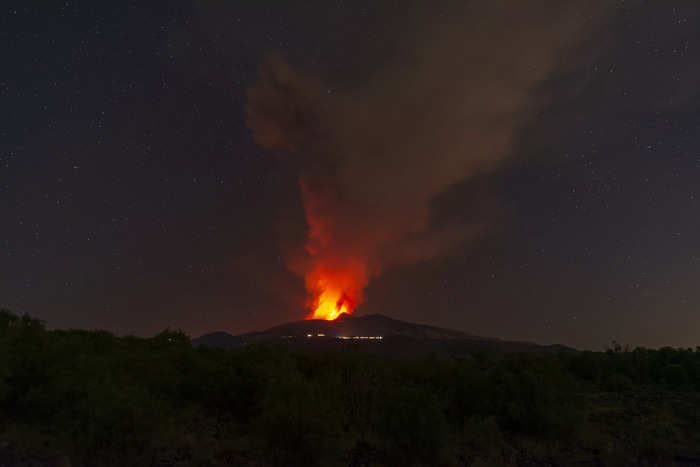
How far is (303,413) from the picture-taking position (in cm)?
2320

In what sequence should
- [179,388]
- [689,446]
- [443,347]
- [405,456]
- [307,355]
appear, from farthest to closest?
1. [443,347]
2. [307,355]
3. [179,388]
4. [689,446]
5. [405,456]

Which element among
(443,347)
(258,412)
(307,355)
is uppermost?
(443,347)

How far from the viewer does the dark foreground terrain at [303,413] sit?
75.0ft

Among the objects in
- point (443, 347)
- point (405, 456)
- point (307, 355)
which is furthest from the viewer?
point (443, 347)

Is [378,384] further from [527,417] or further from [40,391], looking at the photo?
[40,391]

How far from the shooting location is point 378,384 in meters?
34.9

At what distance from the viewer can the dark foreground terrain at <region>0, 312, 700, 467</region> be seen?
22875 millimetres

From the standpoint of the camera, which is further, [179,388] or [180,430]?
[179,388]

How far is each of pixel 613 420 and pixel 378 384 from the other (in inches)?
559

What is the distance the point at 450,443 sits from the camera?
1006 inches

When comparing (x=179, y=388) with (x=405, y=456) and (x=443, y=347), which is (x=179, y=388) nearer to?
(x=405, y=456)

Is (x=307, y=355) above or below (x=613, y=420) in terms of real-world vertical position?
above

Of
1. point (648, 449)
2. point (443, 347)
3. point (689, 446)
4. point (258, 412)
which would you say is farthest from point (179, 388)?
point (443, 347)

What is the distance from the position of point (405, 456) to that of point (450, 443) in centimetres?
243
